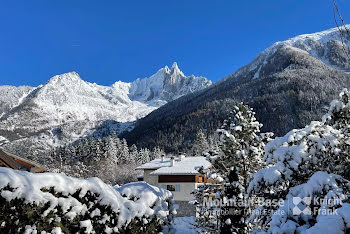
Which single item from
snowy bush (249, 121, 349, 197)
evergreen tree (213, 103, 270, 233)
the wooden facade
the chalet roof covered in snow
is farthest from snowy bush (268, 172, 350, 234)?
the wooden facade

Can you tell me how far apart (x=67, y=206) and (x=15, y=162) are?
36.6 feet

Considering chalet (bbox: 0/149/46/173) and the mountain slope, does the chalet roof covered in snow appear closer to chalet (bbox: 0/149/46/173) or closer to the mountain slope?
chalet (bbox: 0/149/46/173)

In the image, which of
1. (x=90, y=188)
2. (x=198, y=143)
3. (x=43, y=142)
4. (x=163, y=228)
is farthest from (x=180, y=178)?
(x=43, y=142)

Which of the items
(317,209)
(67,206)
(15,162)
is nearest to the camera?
(67,206)

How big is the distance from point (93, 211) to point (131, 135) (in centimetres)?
14449

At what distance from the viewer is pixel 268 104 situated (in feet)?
395

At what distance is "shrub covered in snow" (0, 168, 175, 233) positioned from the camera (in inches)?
163

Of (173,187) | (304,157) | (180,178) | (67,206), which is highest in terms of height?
(304,157)

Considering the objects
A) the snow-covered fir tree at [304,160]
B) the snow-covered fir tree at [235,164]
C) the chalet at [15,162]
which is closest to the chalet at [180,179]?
the chalet at [15,162]

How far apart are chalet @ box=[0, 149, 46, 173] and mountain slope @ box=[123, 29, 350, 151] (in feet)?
296

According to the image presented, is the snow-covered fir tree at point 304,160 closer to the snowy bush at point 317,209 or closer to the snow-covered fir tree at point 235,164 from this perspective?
the snowy bush at point 317,209

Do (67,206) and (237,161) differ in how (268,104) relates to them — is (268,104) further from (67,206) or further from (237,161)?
(67,206)

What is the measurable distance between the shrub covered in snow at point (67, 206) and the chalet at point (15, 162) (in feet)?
31.2

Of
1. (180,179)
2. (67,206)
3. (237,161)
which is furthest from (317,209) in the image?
(180,179)
